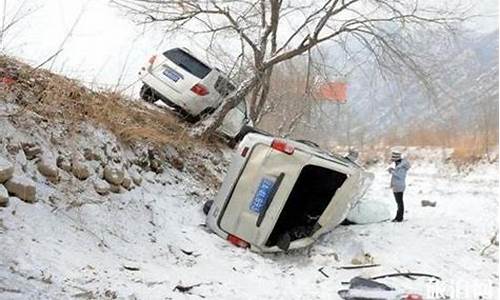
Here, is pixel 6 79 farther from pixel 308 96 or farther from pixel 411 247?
pixel 308 96

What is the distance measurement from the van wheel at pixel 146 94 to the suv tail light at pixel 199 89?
114 centimetres

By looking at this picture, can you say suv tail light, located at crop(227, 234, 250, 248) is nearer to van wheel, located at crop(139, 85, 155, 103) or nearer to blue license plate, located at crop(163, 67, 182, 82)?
blue license plate, located at crop(163, 67, 182, 82)

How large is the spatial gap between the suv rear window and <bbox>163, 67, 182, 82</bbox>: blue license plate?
220mm

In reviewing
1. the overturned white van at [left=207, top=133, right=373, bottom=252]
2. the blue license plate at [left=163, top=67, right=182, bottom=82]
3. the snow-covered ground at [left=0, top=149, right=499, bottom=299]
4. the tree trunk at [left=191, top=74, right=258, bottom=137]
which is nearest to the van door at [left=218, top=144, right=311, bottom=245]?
the overturned white van at [left=207, top=133, right=373, bottom=252]

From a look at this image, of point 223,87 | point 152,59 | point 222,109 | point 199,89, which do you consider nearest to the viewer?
point 222,109

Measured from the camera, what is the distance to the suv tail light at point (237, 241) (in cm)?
737

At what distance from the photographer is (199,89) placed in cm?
1228

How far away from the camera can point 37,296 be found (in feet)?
12.8

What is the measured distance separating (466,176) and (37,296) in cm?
2504

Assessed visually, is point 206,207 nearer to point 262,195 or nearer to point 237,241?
point 237,241

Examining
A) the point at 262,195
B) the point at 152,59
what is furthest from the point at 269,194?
the point at 152,59

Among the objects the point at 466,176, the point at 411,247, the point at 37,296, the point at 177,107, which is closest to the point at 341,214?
the point at 411,247

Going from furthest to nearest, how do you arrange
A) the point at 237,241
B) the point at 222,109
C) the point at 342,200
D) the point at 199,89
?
the point at 199,89 < the point at 222,109 < the point at 342,200 < the point at 237,241

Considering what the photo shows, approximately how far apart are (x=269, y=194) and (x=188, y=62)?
6.09m
